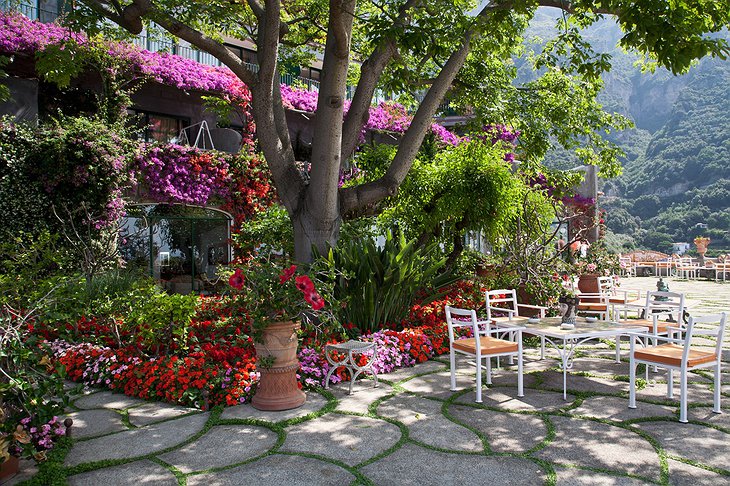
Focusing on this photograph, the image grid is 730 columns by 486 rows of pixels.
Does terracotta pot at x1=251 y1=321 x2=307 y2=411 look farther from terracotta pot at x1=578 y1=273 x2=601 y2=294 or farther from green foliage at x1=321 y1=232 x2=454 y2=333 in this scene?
terracotta pot at x1=578 y1=273 x2=601 y2=294

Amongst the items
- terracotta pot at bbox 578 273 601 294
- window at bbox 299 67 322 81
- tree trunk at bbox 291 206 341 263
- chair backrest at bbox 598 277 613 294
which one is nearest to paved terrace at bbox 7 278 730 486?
tree trunk at bbox 291 206 341 263

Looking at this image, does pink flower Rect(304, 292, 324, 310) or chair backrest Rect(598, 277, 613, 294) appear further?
chair backrest Rect(598, 277, 613, 294)

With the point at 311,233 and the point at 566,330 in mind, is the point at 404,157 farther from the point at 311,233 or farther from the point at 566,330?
the point at 566,330

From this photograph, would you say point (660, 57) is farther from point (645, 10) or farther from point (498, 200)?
point (498, 200)

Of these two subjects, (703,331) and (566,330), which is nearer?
(703,331)

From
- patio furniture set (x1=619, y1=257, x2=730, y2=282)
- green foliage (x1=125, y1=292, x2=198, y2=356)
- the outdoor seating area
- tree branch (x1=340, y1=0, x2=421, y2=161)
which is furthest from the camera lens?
patio furniture set (x1=619, y1=257, x2=730, y2=282)

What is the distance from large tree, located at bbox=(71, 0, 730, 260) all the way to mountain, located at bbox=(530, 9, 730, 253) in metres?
26.3

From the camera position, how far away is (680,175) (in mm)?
50250

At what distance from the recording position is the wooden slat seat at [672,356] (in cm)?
443

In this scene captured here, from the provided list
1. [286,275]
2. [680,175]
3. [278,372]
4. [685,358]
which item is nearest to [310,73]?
[286,275]

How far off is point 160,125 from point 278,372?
1119 cm

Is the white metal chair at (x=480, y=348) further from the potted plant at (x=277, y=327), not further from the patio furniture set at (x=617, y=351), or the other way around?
the potted plant at (x=277, y=327)

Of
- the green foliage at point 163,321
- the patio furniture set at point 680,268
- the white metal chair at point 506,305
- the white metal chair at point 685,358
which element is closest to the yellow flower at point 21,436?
the green foliage at point 163,321

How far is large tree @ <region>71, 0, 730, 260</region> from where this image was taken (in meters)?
5.04
